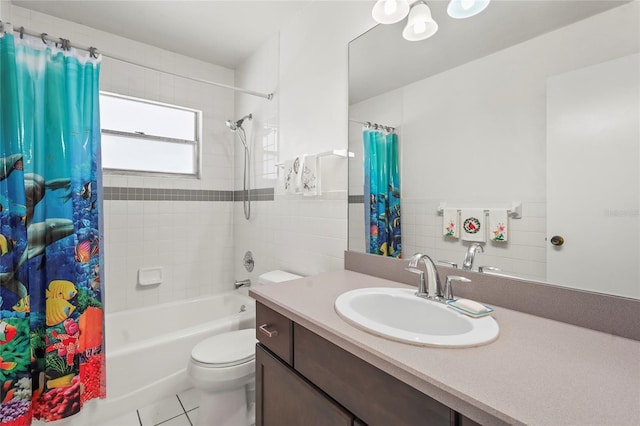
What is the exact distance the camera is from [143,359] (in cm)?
173

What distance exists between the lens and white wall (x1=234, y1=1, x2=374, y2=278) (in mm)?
1688

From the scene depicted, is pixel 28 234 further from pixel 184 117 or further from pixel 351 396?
pixel 351 396

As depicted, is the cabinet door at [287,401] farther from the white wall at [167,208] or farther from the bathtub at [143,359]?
the white wall at [167,208]

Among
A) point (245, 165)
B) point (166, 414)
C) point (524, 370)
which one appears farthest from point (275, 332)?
point (245, 165)

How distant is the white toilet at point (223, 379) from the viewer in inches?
58.2

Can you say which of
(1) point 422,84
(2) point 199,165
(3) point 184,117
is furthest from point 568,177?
(3) point 184,117

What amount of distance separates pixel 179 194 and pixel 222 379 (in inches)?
64.2

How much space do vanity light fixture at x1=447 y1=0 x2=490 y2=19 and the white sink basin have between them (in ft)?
3.73

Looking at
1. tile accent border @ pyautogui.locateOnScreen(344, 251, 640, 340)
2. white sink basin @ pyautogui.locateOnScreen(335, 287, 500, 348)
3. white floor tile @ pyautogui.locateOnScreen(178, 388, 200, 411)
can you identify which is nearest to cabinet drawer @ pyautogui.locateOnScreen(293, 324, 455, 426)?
white sink basin @ pyautogui.locateOnScreen(335, 287, 500, 348)

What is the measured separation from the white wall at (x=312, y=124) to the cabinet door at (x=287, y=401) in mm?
712

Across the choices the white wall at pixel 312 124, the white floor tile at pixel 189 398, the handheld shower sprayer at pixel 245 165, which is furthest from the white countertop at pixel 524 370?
the handheld shower sprayer at pixel 245 165

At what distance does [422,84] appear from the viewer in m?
1.34

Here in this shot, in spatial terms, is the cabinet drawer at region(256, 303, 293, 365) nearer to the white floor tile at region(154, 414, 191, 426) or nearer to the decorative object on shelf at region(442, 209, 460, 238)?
the decorative object on shelf at region(442, 209, 460, 238)

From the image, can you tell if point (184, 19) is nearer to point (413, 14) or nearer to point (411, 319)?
point (413, 14)
